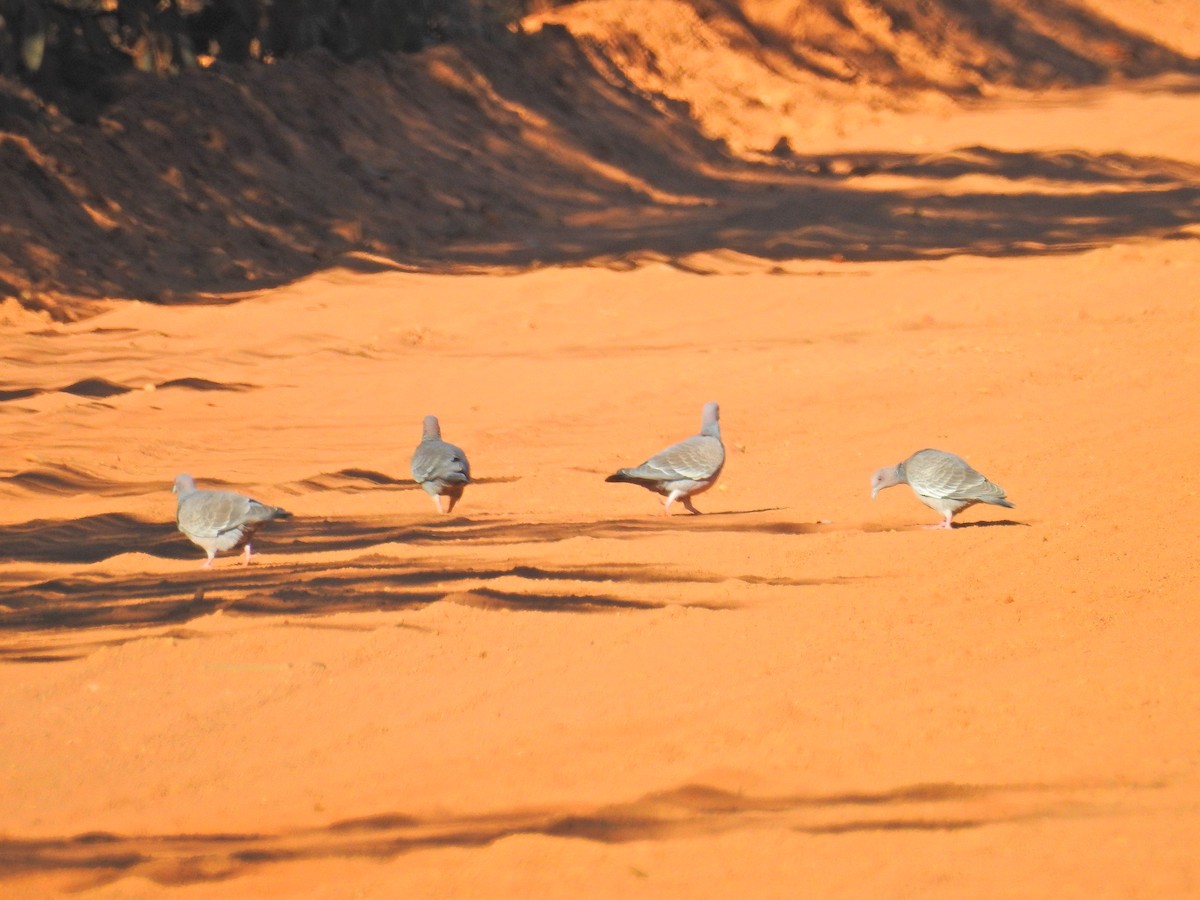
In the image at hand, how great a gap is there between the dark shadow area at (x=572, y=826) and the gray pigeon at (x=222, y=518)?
3.24m

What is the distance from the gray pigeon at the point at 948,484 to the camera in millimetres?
8703

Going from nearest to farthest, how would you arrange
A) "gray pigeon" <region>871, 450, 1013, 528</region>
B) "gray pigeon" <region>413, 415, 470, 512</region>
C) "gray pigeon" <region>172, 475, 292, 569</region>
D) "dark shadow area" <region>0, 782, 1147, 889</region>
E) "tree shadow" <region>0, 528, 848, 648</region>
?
"dark shadow area" <region>0, 782, 1147, 889</region> → "tree shadow" <region>0, 528, 848, 648</region> → "gray pigeon" <region>172, 475, 292, 569</region> → "gray pigeon" <region>871, 450, 1013, 528</region> → "gray pigeon" <region>413, 415, 470, 512</region>

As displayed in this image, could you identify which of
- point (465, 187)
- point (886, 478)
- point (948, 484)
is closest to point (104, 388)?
point (886, 478)

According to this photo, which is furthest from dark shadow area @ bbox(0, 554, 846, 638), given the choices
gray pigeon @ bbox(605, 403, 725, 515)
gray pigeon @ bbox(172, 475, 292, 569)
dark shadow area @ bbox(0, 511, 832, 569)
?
gray pigeon @ bbox(605, 403, 725, 515)

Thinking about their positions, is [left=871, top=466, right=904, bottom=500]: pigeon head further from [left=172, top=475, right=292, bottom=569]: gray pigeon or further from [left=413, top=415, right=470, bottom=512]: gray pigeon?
[left=172, top=475, right=292, bottom=569]: gray pigeon

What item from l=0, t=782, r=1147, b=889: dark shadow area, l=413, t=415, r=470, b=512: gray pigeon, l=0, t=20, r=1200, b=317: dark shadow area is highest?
l=0, t=20, r=1200, b=317: dark shadow area

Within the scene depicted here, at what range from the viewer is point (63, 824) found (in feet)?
16.0

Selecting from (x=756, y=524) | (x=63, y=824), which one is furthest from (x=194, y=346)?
(x=63, y=824)

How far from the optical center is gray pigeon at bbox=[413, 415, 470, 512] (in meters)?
9.38

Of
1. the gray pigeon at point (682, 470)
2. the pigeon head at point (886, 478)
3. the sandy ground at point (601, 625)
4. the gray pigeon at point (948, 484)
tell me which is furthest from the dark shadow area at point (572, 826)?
the pigeon head at point (886, 478)

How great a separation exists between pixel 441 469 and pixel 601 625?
2.87 m

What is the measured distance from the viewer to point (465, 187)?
26031 mm

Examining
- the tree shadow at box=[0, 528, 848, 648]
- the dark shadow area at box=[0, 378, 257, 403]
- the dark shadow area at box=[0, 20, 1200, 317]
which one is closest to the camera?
the tree shadow at box=[0, 528, 848, 648]

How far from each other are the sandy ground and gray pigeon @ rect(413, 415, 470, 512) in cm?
28
